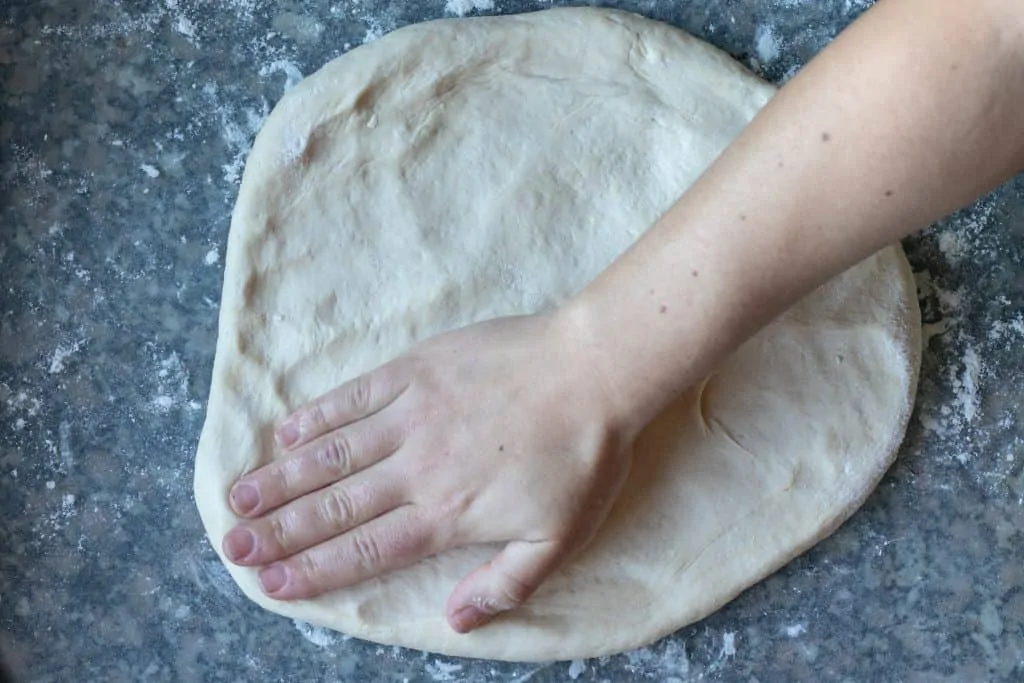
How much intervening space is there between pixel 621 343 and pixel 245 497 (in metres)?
0.48

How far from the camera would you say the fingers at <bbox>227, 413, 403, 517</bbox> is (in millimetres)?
1033

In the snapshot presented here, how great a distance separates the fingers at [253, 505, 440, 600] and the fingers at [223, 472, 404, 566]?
1 centimetres

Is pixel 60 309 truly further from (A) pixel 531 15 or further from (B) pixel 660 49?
(B) pixel 660 49

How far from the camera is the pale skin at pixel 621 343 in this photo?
85 cm

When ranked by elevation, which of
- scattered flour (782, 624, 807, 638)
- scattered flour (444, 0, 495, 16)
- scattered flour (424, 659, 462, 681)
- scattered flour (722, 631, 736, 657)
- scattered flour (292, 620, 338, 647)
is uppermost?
scattered flour (444, 0, 495, 16)

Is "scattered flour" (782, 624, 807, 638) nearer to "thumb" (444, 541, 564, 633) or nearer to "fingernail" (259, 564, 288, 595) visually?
"thumb" (444, 541, 564, 633)

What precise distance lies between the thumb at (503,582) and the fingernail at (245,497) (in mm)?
258

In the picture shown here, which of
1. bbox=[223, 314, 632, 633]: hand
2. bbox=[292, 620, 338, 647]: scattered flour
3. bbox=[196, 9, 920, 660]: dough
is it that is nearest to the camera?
bbox=[223, 314, 632, 633]: hand

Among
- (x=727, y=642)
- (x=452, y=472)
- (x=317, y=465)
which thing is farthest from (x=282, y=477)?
(x=727, y=642)

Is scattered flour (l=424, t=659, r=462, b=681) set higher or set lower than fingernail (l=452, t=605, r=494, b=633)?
lower

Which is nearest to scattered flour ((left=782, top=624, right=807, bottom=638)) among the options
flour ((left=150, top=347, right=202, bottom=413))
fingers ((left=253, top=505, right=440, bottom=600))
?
fingers ((left=253, top=505, right=440, bottom=600))

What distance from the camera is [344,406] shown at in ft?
3.46

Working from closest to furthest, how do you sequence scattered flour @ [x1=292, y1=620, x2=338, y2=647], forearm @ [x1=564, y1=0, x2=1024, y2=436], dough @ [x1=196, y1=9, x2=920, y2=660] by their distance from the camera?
forearm @ [x1=564, y1=0, x2=1024, y2=436]
dough @ [x1=196, y1=9, x2=920, y2=660]
scattered flour @ [x1=292, y1=620, x2=338, y2=647]

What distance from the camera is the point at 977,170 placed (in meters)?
0.88
